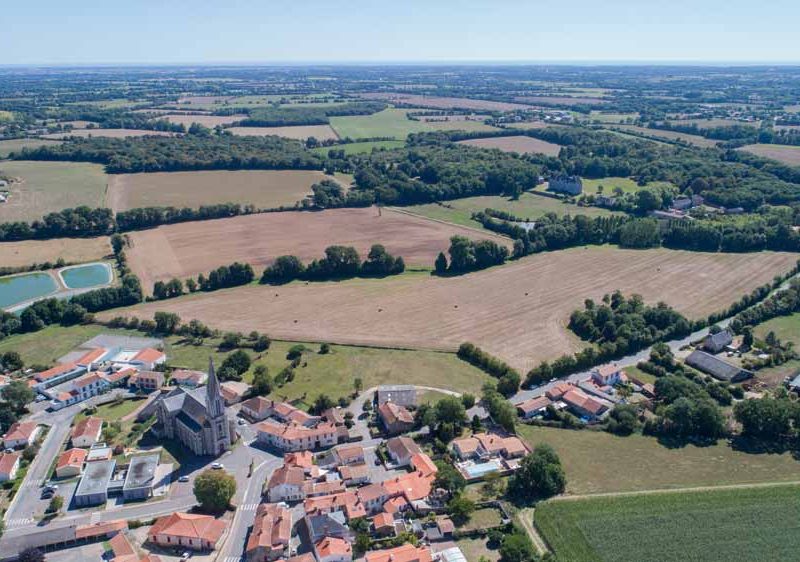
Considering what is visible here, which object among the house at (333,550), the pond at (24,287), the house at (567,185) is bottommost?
the house at (333,550)

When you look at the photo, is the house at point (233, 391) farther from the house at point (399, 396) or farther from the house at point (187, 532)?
the house at point (187, 532)

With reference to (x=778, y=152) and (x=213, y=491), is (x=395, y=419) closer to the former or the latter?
(x=213, y=491)

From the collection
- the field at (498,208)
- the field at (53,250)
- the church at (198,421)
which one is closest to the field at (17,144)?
the field at (53,250)

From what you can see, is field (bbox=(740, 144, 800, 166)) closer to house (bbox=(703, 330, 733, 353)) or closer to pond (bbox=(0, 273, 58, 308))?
house (bbox=(703, 330, 733, 353))

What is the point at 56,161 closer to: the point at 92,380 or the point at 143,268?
the point at 143,268

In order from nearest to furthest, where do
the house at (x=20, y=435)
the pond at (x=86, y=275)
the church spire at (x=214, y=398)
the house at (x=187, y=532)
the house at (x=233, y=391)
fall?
the house at (x=187, y=532) → the church spire at (x=214, y=398) → the house at (x=20, y=435) → the house at (x=233, y=391) → the pond at (x=86, y=275)

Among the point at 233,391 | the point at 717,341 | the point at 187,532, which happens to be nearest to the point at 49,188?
the point at 233,391
